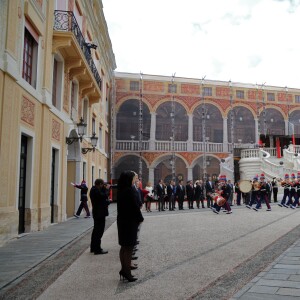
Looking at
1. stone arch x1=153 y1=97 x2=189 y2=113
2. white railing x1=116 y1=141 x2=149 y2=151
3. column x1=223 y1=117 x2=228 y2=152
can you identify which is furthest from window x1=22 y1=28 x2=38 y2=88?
column x1=223 y1=117 x2=228 y2=152

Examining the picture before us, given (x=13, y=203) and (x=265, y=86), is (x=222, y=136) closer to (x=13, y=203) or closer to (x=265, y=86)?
(x=265, y=86)

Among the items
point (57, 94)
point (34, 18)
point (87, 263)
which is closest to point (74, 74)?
point (57, 94)

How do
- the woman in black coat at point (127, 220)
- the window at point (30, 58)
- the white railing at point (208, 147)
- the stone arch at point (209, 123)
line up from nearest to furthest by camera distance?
the woman in black coat at point (127, 220)
the window at point (30, 58)
the white railing at point (208, 147)
the stone arch at point (209, 123)

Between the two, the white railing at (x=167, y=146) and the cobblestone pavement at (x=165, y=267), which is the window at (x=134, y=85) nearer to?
the white railing at (x=167, y=146)

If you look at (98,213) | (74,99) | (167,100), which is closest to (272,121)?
(167,100)

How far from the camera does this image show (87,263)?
20.0ft

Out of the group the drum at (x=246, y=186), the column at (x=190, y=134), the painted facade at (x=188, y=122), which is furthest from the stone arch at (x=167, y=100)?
the drum at (x=246, y=186)

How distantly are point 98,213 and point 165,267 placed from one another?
2.04 m

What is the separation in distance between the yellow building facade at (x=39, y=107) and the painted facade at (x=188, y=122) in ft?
41.4

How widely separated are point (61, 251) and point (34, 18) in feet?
21.6

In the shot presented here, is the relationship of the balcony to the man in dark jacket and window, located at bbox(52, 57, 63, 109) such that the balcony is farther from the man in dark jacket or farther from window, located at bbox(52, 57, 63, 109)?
the man in dark jacket

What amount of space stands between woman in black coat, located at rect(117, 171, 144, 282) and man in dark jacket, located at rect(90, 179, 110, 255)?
2.02m

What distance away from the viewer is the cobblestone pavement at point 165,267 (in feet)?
14.2

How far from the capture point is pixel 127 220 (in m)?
5.04
